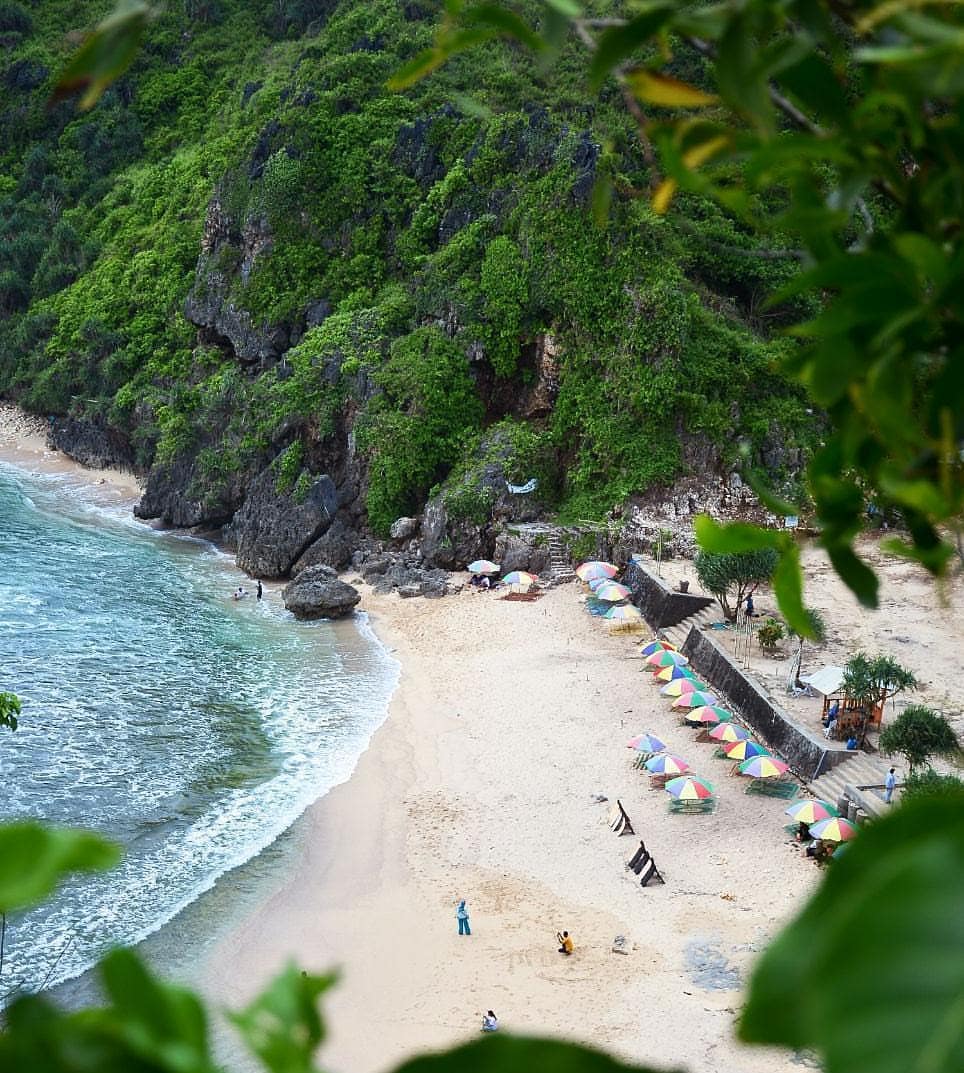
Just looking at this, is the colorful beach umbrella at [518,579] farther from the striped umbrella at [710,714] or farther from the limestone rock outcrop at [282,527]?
the striped umbrella at [710,714]

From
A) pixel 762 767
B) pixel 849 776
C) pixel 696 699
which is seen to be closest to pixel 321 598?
pixel 696 699

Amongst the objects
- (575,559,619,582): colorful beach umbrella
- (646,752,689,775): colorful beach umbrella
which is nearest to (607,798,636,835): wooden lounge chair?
(646,752,689,775): colorful beach umbrella

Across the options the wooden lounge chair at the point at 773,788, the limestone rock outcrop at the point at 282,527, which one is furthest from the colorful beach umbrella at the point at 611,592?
the limestone rock outcrop at the point at 282,527

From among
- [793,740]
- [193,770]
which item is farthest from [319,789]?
[793,740]

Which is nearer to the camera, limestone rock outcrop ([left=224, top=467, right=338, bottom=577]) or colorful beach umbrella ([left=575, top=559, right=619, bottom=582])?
colorful beach umbrella ([left=575, top=559, right=619, bottom=582])

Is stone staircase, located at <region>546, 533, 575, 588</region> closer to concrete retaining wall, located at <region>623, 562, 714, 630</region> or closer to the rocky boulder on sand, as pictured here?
concrete retaining wall, located at <region>623, 562, 714, 630</region>

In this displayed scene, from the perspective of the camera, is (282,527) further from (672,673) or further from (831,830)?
(831,830)
